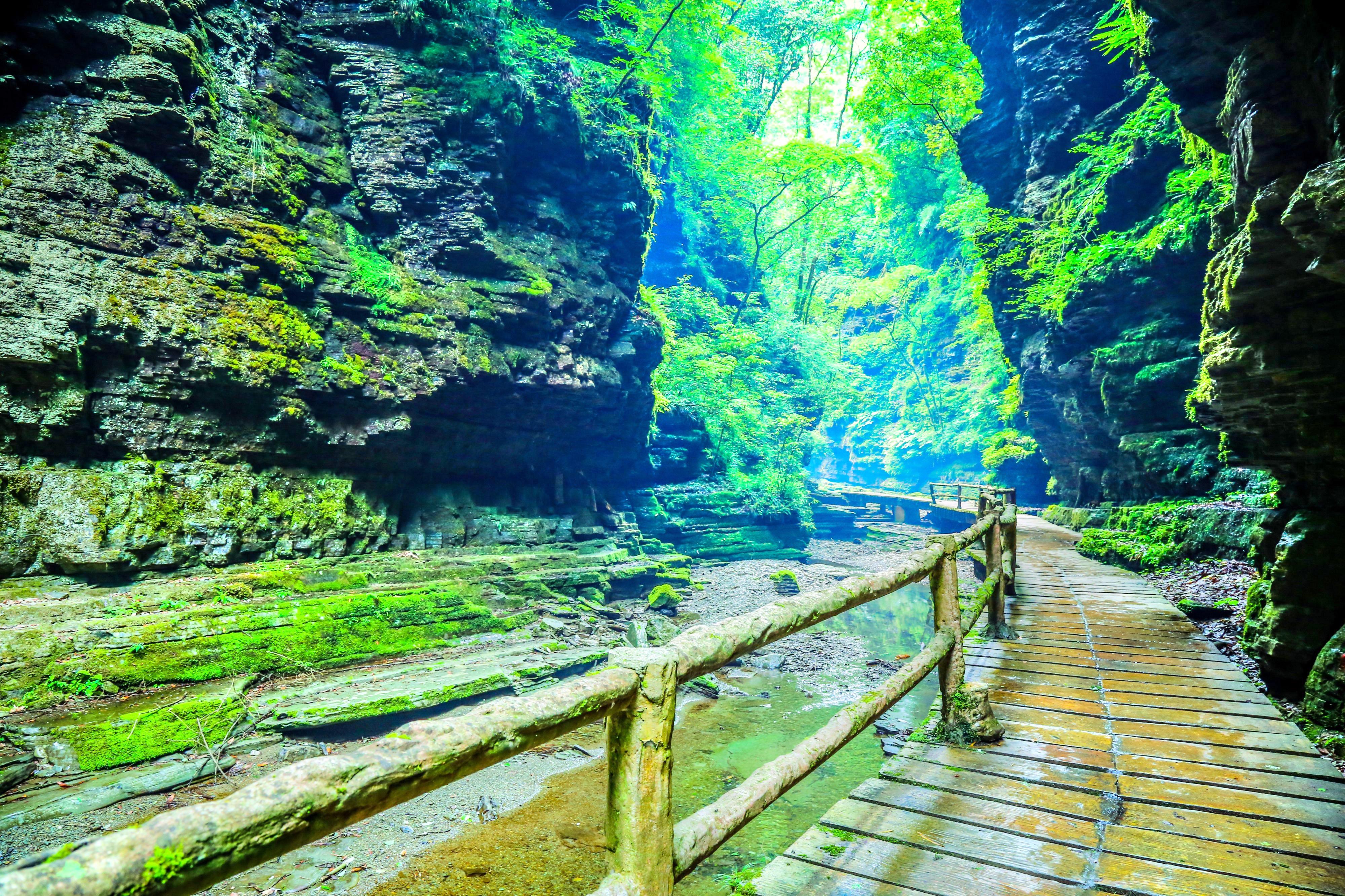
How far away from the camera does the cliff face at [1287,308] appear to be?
338 centimetres

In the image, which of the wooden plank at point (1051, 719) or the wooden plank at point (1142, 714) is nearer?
the wooden plank at point (1142, 714)

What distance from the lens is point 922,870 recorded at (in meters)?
2.09

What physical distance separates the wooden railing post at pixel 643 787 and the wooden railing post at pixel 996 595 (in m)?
4.56

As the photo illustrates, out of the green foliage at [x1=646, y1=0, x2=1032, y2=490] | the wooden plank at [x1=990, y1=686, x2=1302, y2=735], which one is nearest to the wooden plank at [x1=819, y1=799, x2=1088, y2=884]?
the wooden plank at [x1=990, y1=686, x2=1302, y2=735]

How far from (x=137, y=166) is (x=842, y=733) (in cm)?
1183

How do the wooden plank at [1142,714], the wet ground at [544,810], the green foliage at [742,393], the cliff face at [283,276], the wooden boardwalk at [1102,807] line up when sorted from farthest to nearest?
the green foliage at [742,393]
the cliff face at [283,276]
the wet ground at [544,810]
the wooden plank at [1142,714]
the wooden boardwalk at [1102,807]

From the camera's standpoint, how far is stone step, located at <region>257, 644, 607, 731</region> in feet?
21.4

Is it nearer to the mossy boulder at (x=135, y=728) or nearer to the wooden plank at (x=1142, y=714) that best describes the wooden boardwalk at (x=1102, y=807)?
the wooden plank at (x=1142, y=714)

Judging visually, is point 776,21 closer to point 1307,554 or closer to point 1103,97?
point 1103,97

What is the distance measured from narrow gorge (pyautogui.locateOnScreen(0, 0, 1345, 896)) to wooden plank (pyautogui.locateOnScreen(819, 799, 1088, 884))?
168 millimetres

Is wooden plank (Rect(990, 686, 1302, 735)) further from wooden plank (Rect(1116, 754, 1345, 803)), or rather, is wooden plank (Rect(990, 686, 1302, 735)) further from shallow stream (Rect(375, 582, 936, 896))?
shallow stream (Rect(375, 582, 936, 896))

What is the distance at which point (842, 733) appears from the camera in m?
2.30

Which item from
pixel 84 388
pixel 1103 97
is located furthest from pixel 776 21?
pixel 84 388

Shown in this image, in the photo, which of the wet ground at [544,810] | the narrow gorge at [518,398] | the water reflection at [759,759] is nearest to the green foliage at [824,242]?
the narrow gorge at [518,398]
